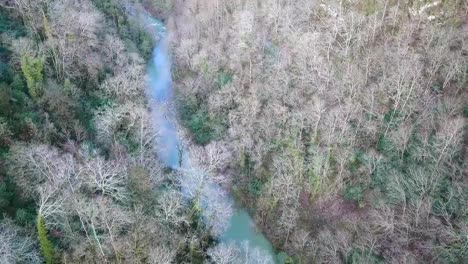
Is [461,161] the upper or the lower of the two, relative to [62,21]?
→ lower

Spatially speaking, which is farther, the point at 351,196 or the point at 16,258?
the point at 351,196

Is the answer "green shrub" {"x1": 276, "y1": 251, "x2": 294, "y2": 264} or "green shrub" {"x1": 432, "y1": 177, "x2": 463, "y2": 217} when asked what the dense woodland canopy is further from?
"green shrub" {"x1": 276, "y1": 251, "x2": 294, "y2": 264}

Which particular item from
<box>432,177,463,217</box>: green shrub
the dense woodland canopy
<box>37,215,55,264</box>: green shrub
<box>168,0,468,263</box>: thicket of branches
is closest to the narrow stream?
the dense woodland canopy

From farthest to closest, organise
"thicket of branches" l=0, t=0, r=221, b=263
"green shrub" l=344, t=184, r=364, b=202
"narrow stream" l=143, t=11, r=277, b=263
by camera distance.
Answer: "green shrub" l=344, t=184, r=364, b=202, "narrow stream" l=143, t=11, r=277, b=263, "thicket of branches" l=0, t=0, r=221, b=263

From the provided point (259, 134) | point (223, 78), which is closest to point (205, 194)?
point (259, 134)

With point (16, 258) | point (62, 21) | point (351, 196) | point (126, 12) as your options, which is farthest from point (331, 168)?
point (126, 12)

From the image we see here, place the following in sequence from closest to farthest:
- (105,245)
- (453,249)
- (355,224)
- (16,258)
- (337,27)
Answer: (16,258), (105,245), (453,249), (355,224), (337,27)

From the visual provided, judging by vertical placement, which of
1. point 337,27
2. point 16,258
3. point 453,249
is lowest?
point 453,249

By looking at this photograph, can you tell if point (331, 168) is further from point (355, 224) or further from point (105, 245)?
point (105, 245)
